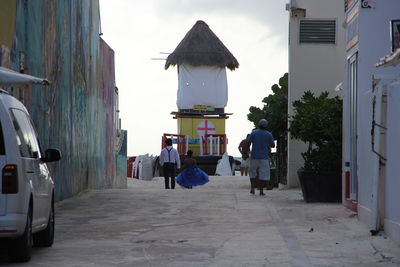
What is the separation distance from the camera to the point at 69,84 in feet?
70.4

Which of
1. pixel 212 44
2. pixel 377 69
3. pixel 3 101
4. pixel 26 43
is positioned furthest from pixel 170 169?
pixel 212 44

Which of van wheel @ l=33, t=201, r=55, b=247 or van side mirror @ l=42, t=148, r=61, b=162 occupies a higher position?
van side mirror @ l=42, t=148, r=61, b=162

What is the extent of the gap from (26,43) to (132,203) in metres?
3.65

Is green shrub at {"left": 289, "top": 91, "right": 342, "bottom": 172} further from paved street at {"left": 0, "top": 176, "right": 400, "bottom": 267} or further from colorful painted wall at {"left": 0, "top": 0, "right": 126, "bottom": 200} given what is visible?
colorful painted wall at {"left": 0, "top": 0, "right": 126, "bottom": 200}

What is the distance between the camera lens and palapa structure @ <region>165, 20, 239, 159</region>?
226 feet

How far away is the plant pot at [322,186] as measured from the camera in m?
17.5

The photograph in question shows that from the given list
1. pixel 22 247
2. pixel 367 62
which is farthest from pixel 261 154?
pixel 22 247

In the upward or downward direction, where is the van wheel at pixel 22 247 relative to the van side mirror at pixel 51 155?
downward

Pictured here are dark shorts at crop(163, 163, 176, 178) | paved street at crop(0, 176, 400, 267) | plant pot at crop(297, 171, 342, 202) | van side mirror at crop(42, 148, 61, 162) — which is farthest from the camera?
dark shorts at crop(163, 163, 176, 178)

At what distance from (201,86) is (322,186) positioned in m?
52.2

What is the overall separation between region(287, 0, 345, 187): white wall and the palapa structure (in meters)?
42.7

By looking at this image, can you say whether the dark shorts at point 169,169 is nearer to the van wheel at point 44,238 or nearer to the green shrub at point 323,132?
the green shrub at point 323,132

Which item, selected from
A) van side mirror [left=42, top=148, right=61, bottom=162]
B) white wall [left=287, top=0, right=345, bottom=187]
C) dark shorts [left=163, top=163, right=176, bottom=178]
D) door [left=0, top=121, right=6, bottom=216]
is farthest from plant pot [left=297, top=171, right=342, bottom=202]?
door [left=0, top=121, right=6, bottom=216]

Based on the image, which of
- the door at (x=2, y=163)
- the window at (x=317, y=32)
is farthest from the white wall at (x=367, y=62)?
the window at (x=317, y=32)
